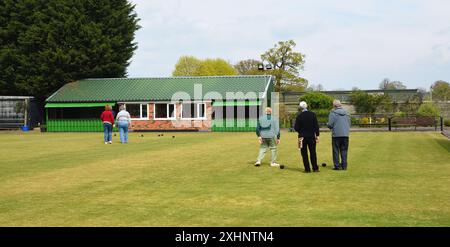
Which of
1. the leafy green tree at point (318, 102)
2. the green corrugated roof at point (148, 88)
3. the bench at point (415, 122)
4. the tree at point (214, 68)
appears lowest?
the bench at point (415, 122)

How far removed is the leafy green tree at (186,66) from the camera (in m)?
76.7

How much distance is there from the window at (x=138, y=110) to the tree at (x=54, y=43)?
723 cm

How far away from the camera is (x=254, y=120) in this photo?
137ft

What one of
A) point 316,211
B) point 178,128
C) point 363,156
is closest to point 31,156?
point 363,156

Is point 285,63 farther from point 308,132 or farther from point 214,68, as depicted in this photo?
point 308,132

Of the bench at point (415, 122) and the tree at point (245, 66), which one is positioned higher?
the tree at point (245, 66)

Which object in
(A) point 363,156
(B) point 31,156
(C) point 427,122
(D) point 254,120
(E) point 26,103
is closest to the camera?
(A) point 363,156

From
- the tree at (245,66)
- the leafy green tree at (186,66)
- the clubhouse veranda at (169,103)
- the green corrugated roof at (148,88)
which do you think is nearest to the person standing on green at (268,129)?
the clubhouse veranda at (169,103)

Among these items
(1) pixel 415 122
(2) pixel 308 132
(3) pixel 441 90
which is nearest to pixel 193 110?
(1) pixel 415 122

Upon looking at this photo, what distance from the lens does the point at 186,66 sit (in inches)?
3044

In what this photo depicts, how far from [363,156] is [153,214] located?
35.4 ft

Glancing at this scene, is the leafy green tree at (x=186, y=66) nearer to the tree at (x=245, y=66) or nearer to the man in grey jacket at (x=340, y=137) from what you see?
the tree at (x=245, y=66)

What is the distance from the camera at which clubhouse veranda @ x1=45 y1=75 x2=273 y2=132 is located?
42281mm
